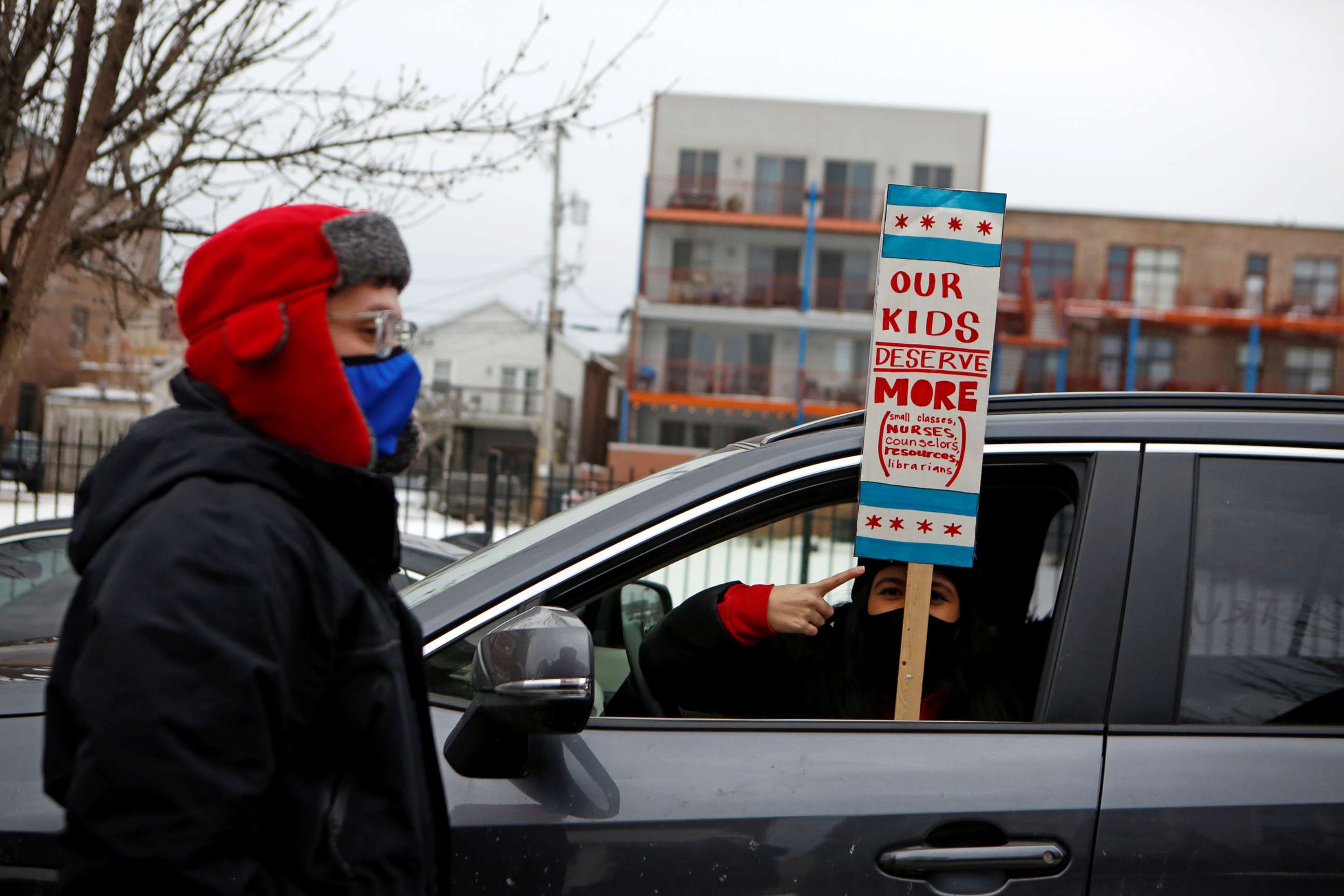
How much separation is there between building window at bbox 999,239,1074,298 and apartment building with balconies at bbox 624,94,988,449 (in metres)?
3.37

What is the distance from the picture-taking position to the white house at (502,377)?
50.8 m

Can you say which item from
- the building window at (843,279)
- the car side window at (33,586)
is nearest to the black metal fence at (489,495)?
the car side window at (33,586)

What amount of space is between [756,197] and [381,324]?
3745cm

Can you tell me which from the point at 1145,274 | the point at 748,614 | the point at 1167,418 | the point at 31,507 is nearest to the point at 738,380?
the point at 1145,274

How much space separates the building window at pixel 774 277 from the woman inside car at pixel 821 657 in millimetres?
35886

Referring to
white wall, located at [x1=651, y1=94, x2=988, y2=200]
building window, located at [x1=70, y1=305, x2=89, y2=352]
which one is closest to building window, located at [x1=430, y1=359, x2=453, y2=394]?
building window, located at [x1=70, y1=305, x2=89, y2=352]

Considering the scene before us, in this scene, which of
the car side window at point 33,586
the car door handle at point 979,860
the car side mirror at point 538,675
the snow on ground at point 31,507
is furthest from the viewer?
the snow on ground at point 31,507

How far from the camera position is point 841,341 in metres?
38.0

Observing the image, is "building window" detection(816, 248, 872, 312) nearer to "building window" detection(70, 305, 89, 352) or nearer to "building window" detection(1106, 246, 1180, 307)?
"building window" detection(1106, 246, 1180, 307)

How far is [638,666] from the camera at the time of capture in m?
2.72

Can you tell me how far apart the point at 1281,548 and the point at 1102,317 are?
39.7 metres

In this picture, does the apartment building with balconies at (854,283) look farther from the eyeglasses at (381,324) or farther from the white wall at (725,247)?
the eyeglasses at (381,324)

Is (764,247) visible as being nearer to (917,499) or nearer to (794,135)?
(794,135)

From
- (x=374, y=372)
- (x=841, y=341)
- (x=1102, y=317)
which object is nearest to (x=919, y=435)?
(x=374, y=372)
